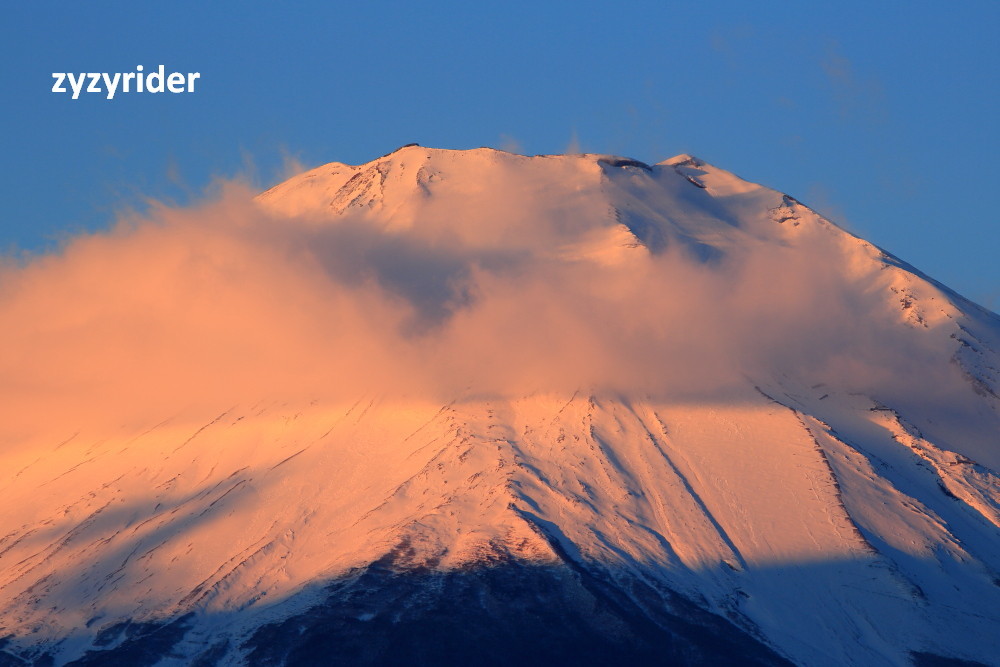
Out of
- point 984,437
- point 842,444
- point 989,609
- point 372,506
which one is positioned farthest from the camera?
point 984,437

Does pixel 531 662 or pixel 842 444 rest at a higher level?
pixel 842 444

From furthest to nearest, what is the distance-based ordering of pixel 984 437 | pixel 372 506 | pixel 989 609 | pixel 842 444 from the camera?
pixel 984 437 → pixel 842 444 → pixel 372 506 → pixel 989 609

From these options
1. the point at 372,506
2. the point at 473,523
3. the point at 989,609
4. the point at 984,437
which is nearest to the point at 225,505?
the point at 372,506

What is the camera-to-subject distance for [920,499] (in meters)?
155

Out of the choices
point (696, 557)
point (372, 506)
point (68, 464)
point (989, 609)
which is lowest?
point (989, 609)

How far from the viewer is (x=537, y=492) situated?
151500 millimetres

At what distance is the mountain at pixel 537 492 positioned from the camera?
13100 centimetres

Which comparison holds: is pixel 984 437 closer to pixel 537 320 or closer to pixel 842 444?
pixel 842 444

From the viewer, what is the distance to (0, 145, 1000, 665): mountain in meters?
131

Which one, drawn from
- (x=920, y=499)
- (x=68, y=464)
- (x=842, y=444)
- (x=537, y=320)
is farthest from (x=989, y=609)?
(x=68, y=464)

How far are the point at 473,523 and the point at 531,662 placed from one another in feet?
76.5

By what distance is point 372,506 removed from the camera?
150 metres

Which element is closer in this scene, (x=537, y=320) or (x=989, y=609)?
(x=989, y=609)

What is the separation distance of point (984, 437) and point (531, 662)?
7527cm
